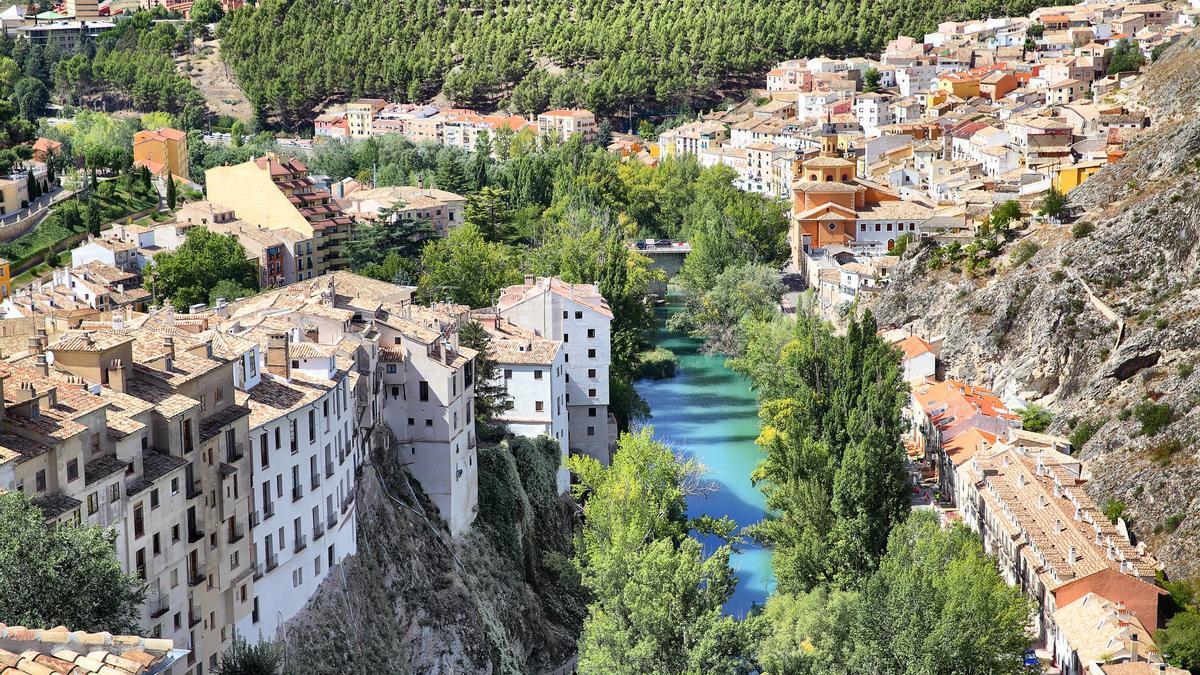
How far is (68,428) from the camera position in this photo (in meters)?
19.4

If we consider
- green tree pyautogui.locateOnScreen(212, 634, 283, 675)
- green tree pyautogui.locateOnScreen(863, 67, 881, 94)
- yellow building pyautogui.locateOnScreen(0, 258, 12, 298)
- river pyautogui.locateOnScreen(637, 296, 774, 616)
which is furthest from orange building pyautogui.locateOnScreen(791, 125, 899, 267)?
green tree pyautogui.locateOnScreen(212, 634, 283, 675)

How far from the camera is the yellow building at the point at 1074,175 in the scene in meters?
55.8

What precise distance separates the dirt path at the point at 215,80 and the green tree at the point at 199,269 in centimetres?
5634

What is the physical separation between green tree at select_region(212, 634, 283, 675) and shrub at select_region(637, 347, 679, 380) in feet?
95.7

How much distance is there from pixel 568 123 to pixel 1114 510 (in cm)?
6597

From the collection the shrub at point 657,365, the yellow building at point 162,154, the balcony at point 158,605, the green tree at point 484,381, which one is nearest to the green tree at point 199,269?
the shrub at point 657,365

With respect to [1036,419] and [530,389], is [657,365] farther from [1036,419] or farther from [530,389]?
[530,389]

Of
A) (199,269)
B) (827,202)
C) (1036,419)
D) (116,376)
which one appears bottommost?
(1036,419)

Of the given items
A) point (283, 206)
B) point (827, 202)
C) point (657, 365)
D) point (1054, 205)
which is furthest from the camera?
point (827, 202)

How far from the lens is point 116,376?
21.4 m

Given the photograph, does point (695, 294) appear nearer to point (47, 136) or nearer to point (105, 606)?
point (47, 136)

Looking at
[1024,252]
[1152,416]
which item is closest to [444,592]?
[1152,416]

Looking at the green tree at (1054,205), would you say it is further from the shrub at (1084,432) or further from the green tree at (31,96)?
the green tree at (31,96)

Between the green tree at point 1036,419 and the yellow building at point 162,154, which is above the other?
the yellow building at point 162,154
